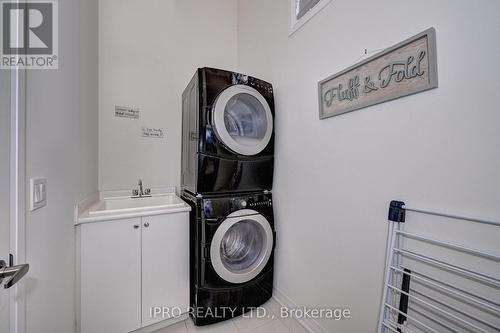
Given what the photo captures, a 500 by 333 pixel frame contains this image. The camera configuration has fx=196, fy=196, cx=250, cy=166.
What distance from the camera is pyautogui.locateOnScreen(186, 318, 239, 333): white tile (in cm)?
148

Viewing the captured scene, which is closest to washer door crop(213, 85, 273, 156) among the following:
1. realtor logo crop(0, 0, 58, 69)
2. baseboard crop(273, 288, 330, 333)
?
realtor logo crop(0, 0, 58, 69)

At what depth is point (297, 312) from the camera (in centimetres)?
156

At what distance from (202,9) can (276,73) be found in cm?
136

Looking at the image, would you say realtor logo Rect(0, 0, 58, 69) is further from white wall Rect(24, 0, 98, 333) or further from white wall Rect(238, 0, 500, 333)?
white wall Rect(238, 0, 500, 333)

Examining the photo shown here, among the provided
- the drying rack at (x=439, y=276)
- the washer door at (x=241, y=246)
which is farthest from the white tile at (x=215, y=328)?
the drying rack at (x=439, y=276)

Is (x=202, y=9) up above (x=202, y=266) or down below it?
above

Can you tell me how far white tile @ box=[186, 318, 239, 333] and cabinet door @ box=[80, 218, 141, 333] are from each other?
374 millimetres

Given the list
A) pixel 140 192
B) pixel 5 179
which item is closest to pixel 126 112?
pixel 140 192

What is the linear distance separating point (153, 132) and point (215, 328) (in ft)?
6.04

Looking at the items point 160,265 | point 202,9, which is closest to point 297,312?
point 160,265

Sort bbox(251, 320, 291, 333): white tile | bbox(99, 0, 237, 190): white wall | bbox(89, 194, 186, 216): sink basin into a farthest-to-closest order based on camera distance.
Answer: bbox(99, 0, 237, 190): white wall < bbox(89, 194, 186, 216): sink basin < bbox(251, 320, 291, 333): white tile

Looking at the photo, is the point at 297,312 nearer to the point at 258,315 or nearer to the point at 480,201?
→ the point at 258,315

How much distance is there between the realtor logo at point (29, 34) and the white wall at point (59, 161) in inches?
2.5

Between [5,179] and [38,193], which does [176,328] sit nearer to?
[38,193]
